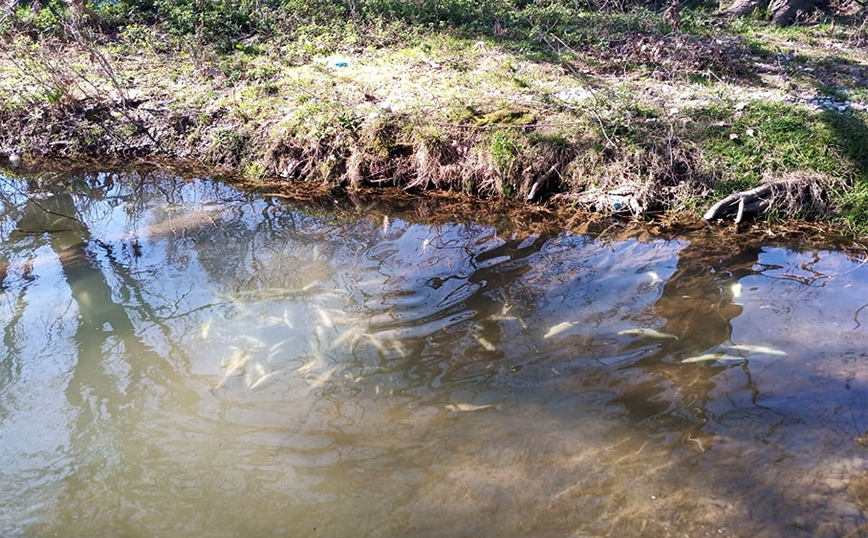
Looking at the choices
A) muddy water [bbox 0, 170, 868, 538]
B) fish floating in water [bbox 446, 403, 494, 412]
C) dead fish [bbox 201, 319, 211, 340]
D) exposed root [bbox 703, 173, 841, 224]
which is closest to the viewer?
muddy water [bbox 0, 170, 868, 538]

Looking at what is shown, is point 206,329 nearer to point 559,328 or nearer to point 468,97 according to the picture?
point 559,328

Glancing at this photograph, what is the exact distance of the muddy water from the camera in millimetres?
3830

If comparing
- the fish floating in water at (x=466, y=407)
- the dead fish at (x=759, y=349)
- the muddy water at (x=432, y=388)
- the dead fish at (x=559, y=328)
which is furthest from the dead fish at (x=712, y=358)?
the fish floating in water at (x=466, y=407)

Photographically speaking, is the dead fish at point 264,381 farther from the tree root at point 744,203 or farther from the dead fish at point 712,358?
the tree root at point 744,203

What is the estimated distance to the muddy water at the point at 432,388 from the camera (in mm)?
3830

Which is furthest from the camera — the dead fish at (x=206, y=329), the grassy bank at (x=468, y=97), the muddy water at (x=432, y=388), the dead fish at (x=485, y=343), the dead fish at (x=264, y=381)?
the grassy bank at (x=468, y=97)

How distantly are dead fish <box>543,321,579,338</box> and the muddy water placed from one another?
20 millimetres

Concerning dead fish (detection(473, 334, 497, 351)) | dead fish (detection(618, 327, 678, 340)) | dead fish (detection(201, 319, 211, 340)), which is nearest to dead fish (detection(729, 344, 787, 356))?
dead fish (detection(618, 327, 678, 340))

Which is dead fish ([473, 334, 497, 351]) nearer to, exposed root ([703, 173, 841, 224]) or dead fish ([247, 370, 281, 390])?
dead fish ([247, 370, 281, 390])

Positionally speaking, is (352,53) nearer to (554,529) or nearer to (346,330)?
(346,330)

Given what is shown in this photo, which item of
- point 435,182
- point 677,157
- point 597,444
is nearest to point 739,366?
point 597,444

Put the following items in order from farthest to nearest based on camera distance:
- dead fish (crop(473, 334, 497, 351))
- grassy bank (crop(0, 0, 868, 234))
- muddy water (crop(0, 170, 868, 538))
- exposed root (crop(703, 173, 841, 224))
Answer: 1. grassy bank (crop(0, 0, 868, 234))
2. exposed root (crop(703, 173, 841, 224))
3. dead fish (crop(473, 334, 497, 351))
4. muddy water (crop(0, 170, 868, 538))

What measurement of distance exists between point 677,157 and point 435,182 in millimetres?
3086

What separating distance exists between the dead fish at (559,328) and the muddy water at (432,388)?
0.8 inches
